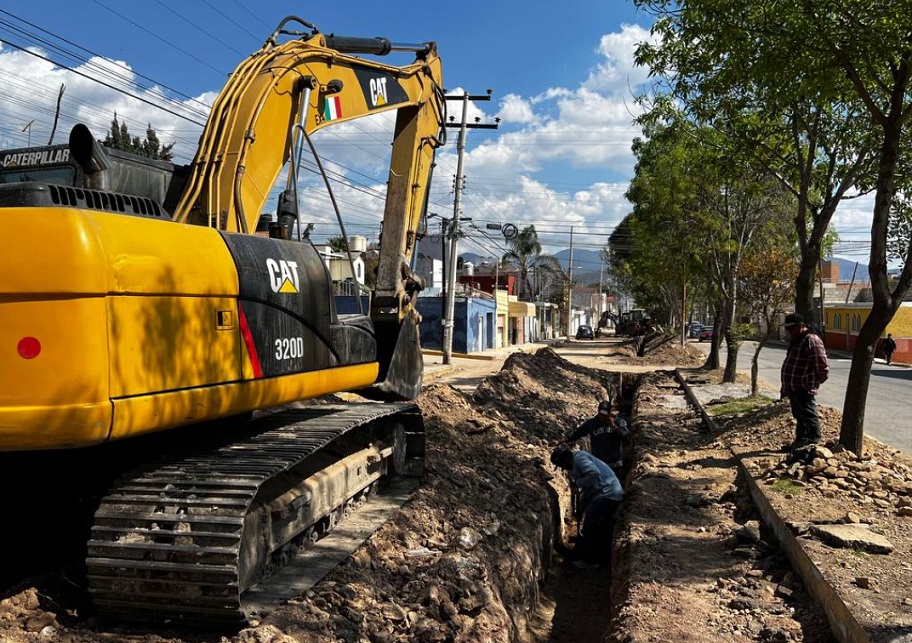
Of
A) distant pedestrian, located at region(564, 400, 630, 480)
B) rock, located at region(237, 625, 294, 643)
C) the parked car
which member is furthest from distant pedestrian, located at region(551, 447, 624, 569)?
the parked car

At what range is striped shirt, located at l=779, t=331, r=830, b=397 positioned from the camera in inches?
331

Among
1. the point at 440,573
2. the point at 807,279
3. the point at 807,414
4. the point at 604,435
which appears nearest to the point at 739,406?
the point at 807,279

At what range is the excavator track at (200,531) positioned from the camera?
3.75 metres

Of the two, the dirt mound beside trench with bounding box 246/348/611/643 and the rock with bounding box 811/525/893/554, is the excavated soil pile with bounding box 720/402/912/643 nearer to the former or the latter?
the rock with bounding box 811/525/893/554

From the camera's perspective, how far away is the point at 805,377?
845cm

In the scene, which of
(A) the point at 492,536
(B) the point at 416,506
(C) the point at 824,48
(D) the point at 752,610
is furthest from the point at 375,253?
(C) the point at 824,48

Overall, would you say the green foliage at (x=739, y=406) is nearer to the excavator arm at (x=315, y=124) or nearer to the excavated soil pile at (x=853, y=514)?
the excavated soil pile at (x=853, y=514)

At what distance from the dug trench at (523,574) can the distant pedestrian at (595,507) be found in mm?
197

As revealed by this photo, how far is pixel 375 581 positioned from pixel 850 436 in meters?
5.60

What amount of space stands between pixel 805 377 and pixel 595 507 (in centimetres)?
276

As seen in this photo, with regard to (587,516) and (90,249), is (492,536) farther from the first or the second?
(90,249)

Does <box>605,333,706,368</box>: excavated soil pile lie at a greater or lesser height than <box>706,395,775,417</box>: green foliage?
lesser

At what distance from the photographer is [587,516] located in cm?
873

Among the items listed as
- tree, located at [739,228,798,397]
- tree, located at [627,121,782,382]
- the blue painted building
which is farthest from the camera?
the blue painted building
